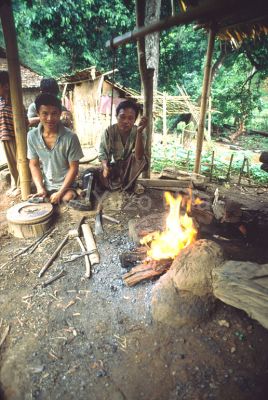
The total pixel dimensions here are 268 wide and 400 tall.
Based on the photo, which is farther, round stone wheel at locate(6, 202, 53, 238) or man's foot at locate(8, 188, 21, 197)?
man's foot at locate(8, 188, 21, 197)

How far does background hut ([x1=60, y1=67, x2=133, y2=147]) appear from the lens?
1130 cm

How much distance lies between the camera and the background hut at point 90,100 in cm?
1130

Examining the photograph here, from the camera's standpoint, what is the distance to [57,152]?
13.9 ft

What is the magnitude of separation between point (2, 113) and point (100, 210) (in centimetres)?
249

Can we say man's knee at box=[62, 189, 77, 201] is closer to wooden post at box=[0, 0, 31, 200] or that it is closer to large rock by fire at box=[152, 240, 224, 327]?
wooden post at box=[0, 0, 31, 200]

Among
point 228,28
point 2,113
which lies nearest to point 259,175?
point 228,28

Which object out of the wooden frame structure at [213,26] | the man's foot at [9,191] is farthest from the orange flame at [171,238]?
the man's foot at [9,191]

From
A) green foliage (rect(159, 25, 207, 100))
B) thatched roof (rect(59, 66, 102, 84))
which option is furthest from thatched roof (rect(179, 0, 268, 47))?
green foliage (rect(159, 25, 207, 100))

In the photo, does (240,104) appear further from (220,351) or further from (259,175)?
(220,351)

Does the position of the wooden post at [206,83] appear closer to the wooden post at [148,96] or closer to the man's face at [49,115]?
the wooden post at [148,96]

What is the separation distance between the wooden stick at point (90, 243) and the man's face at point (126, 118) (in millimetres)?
1990

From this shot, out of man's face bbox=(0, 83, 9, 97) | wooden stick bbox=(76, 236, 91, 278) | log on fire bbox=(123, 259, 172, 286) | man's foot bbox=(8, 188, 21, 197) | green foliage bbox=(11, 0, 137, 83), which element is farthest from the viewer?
green foliage bbox=(11, 0, 137, 83)

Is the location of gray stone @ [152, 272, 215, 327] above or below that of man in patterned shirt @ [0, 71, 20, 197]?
below

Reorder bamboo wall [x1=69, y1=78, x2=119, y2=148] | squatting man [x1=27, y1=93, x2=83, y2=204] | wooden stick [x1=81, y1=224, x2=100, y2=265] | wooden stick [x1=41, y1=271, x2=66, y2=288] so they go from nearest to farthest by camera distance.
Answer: wooden stick [x1=41, y1=271, x2=66, y2=288] → wooden stick [x1=81, y1=224, x2=100, y2=265] → squatting man [x1=27, y1=93, x2=83, y2=204] → bamboo wall [x1=69, y1=78, x2=119, y2=148]
